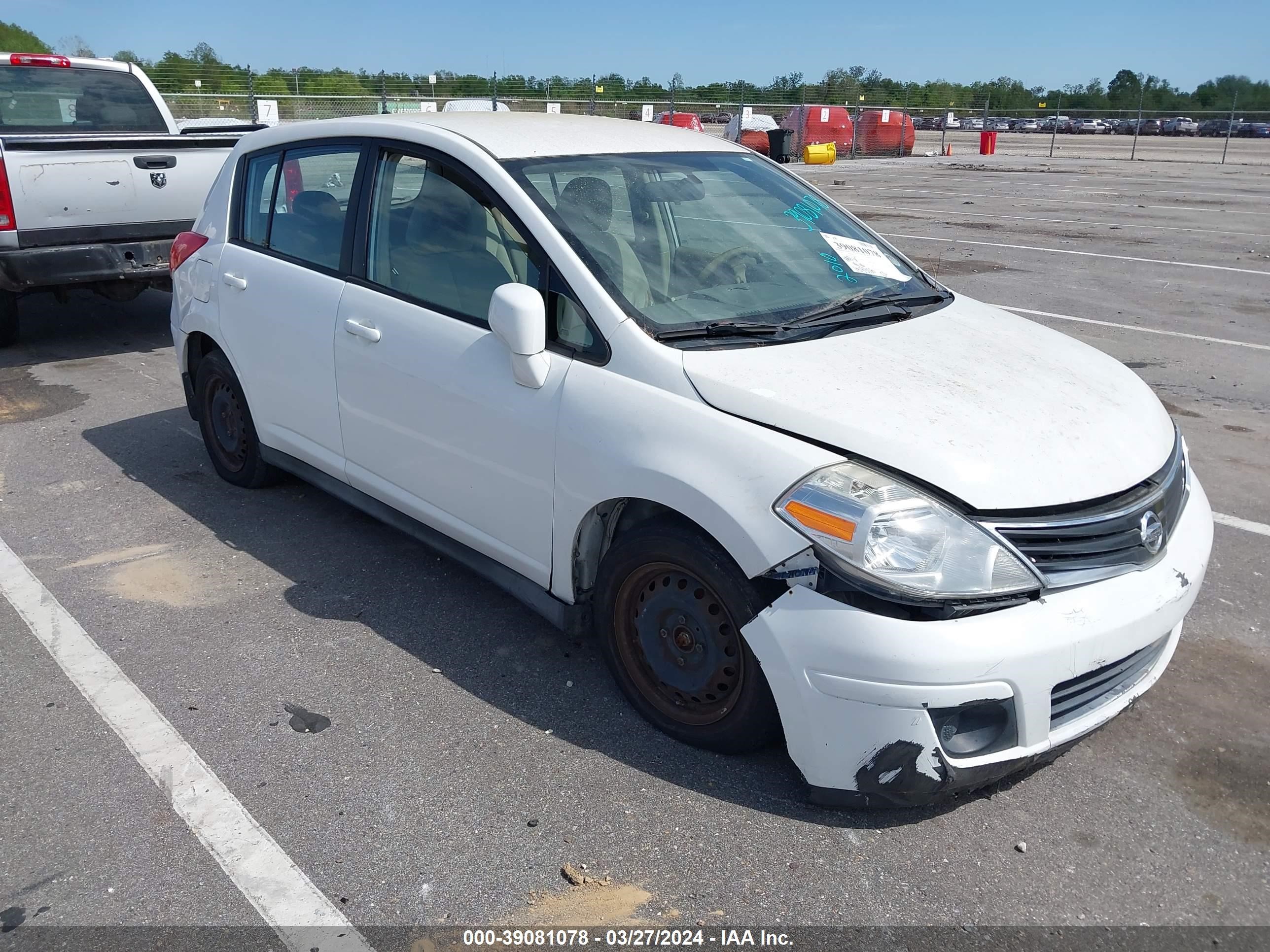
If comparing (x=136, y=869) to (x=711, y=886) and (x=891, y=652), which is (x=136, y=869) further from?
(x=891, y=652)

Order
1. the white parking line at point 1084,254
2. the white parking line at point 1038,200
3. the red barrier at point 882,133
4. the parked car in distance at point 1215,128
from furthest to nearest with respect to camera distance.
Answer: the parked car in distance at point 1215,128 → the red barrier at point 882,133 → the white parking line at point 1038,200 → the white parking line at point 1084,254

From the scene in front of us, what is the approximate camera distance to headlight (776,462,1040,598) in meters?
2.65

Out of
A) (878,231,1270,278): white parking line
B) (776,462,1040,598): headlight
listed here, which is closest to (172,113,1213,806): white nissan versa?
(776,462,1040,598): headlight

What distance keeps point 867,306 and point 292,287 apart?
7.75ft

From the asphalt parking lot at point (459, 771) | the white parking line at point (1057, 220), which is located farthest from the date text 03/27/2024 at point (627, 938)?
the white parking line at point (1057, 220)

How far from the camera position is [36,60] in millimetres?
8867

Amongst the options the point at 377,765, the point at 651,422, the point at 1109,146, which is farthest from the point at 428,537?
the point at 1109,146

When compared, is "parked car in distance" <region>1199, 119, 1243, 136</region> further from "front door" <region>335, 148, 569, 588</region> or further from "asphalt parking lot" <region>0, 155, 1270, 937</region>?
"front door" <region>335, 148, 569, 588</region>

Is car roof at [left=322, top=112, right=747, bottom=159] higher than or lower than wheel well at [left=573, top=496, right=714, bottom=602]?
higher

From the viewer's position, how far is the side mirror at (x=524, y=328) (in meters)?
3.25

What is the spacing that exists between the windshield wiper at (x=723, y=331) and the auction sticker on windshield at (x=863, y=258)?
2.52 ft

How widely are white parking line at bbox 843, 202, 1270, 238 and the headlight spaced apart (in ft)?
47.4

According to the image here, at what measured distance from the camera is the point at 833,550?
269 cm

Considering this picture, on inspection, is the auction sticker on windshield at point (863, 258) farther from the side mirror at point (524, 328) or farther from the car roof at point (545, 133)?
the side mirror at point (524, 328)
